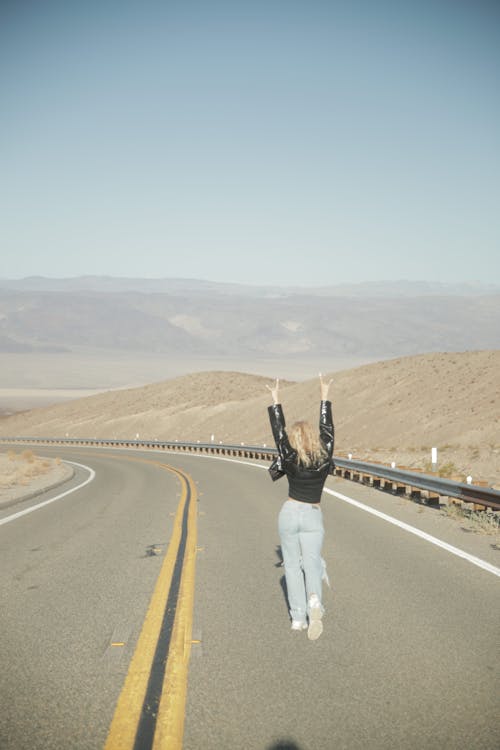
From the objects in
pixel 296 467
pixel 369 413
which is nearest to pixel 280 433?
pixel 296 467

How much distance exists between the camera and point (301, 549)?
21.1ft

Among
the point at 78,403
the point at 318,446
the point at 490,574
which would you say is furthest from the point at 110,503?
the point at 78,403

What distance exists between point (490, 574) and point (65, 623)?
478 cm

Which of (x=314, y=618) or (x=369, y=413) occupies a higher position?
(x=369, y=413)

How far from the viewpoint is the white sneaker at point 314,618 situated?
6027 mm

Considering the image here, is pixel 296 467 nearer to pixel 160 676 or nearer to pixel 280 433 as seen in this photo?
pixel 280 433

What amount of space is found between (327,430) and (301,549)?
3.61 feet

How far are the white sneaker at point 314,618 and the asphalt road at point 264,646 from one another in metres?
0.11

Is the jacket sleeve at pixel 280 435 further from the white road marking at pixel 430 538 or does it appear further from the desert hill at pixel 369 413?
the desert hill at pixel 369 413

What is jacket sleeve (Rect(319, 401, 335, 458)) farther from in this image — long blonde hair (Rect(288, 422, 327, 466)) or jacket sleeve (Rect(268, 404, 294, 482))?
jacket sleeve (Rect(268, 404, 294, 482))

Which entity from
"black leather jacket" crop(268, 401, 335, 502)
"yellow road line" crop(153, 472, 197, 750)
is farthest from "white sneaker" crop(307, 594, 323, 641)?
"yellow road line" crop(153, 472, 197, 750)

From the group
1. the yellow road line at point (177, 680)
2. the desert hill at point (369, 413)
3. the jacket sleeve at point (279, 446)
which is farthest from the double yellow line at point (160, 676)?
the desert hill at point (369, 413)

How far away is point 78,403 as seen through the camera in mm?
147500

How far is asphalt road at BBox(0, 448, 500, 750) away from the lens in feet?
14.5
